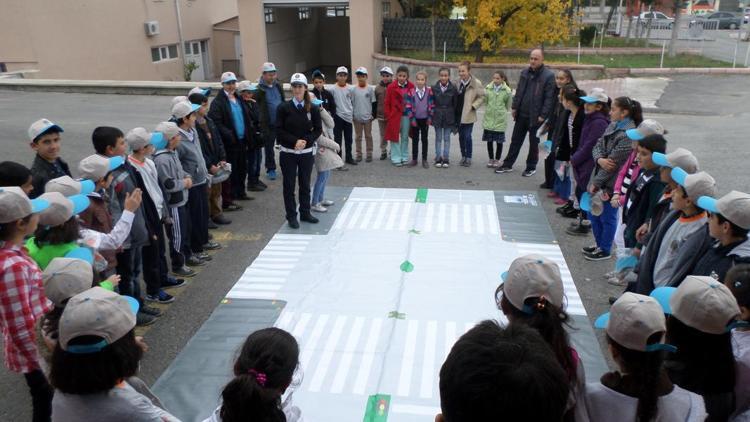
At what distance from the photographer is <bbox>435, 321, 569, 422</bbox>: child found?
1.29 m

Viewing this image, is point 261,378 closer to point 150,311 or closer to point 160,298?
point 150,311

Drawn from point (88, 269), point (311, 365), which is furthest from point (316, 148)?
point (88, 269)

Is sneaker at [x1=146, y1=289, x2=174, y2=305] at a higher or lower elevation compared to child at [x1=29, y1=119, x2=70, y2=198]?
lower

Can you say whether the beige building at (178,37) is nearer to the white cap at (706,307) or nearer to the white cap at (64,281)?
the white cap at (64,281)

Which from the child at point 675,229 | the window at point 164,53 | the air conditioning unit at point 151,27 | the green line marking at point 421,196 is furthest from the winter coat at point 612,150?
the window at point 164,53

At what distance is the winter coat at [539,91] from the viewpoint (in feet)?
25.7

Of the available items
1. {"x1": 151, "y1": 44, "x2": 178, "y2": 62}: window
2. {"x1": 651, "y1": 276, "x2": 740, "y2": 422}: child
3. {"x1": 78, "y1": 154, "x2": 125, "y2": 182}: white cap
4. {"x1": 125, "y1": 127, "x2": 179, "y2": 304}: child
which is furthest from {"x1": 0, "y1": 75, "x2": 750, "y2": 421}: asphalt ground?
{"x1": 151, "y1": 44, "x2": 178, "y2": 62}: window

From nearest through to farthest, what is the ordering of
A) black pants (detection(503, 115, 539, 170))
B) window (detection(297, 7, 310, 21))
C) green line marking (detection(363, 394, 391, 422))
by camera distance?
green line marking (detection(363, 394, 391, 422))
black pants (detection(503, 115, 539, 170))
window (detection(297, 7, 310, 21))

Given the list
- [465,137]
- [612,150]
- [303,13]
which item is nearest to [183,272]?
[612,150]

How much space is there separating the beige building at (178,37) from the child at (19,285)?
643 inches

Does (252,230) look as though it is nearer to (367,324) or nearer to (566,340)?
(367,324)

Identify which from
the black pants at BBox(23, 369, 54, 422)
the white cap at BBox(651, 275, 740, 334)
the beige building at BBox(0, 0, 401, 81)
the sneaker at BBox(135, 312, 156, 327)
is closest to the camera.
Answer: the white cap at BBox(651, 275, 740, 334)

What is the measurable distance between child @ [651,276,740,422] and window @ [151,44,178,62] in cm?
2293

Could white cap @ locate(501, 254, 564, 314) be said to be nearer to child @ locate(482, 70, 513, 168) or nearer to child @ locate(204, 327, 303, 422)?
child @ locate(204, 327, 303, 422)
